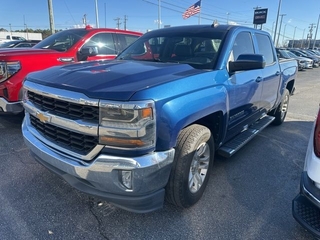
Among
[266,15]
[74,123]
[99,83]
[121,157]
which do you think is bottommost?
[121,157]

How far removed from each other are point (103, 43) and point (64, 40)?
84 cm

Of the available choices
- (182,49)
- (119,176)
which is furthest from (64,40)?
(119,176)

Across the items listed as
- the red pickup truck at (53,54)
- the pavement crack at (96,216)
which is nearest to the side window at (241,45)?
the pavement crack at (96,216)

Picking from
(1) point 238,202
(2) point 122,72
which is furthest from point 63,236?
(1) point 238,202

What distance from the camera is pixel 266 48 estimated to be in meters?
4.41

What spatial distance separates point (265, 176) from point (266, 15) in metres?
39.5

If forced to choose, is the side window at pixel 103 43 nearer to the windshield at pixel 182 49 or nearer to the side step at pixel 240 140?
the windshield at pixel 182 49

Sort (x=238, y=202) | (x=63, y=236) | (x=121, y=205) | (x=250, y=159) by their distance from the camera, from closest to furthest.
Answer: (x=121, y=205) → (x=63, y=236) → (x=238, y=202) → (x=250, y=159)

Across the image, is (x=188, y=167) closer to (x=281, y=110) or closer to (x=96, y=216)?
(x=96, y=216)

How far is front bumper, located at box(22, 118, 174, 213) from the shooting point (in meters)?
1.88

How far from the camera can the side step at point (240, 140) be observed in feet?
10.2

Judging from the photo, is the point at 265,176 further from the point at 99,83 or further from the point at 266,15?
the point at 266,15

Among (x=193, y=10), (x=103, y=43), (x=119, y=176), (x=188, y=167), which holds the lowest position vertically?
(x=188, y=167)

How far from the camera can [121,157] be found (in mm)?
1892
